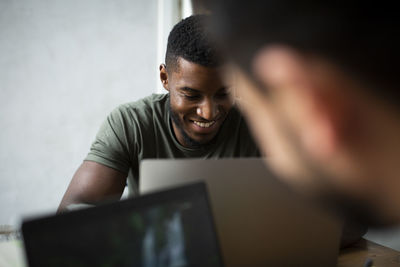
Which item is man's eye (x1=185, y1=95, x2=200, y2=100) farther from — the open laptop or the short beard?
the open laptop

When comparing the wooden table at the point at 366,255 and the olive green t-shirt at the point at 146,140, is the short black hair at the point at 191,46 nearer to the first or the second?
the olive green t-shirt at the point at 146,140

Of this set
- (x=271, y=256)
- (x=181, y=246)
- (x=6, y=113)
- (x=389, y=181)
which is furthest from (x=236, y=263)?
(x=6, y=113)

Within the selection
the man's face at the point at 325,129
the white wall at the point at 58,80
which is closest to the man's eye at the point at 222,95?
the man's face at the point at 325,129

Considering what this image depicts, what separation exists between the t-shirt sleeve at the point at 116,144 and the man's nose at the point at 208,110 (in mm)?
280

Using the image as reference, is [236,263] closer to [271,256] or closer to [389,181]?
[271,256]

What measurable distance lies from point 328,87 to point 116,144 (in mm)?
1179

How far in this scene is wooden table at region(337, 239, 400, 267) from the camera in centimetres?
92

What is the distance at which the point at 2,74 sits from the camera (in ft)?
7.15

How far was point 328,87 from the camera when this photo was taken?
0.24 meters

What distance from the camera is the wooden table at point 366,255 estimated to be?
0.92 meters

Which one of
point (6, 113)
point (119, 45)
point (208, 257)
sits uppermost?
point (119, 45)

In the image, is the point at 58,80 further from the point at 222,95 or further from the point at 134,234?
the point at 134,234

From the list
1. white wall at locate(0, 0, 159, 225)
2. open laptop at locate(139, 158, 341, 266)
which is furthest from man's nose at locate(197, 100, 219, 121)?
white wall at locate(0, 0, 159, 225)

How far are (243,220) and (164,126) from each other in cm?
77
